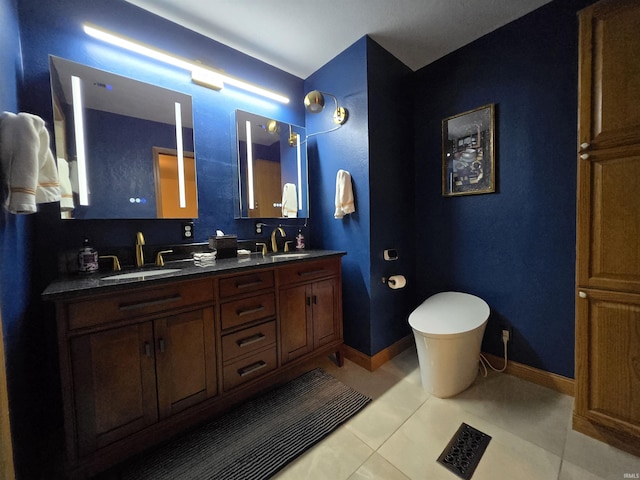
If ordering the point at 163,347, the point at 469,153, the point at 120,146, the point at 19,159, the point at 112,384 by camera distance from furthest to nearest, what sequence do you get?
the point at 469,153
the point at 120,146
the point at 163,347
the point at 112,384
the point at 19,159

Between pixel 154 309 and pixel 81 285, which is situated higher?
pixel 81 285

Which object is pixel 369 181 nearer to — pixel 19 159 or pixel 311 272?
pixel 311 272

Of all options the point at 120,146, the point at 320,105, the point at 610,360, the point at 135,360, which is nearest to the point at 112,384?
the point at 135,360

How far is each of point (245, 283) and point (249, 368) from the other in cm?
49

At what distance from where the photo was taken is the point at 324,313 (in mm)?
1744

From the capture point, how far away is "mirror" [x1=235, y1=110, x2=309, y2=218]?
1.91 meters

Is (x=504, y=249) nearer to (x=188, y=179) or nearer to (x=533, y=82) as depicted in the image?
(x=533, y=82)

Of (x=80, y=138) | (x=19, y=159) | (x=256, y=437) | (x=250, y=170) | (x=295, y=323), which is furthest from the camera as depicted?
(x=250, y=170)

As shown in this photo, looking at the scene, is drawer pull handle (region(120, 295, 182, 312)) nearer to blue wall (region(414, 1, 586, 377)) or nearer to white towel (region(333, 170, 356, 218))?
white towel (region(333, 170, 356, 218))

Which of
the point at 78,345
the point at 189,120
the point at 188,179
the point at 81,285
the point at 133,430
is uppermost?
the point at 189,120

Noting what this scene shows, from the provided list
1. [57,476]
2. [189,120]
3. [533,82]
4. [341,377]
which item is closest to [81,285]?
[57,476]

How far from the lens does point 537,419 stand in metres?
1.29

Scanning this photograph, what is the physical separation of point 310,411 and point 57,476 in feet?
3.71

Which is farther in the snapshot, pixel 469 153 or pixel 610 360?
pixel 469 153
